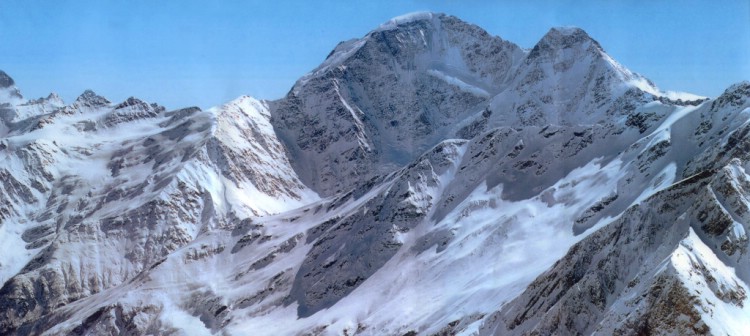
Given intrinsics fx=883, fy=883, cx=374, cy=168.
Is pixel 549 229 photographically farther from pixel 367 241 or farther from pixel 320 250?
pixel 320 250

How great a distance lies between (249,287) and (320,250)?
16.9 meters

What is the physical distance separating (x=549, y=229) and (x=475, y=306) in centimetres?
2828

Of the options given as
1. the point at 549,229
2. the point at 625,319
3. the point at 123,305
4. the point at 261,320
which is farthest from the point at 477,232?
the point at 625,319

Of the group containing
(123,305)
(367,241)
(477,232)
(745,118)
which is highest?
(123,305)

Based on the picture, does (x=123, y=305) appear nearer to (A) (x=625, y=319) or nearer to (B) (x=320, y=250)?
(B) (x=320, y=250)

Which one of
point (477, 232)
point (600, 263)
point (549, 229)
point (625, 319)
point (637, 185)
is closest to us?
point (625, 319)

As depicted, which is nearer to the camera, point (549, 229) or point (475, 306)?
point (475, 306)

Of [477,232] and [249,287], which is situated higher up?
[249,287]

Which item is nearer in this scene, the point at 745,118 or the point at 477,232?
the point at 745,118

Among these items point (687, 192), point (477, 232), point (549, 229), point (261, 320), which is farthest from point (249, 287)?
point (687, 192)

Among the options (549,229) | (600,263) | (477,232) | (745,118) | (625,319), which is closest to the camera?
(625,319)

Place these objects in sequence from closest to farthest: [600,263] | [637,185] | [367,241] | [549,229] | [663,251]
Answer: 1. [663,251]
2. [600,263]
3. [637,185]
4. [549,229]
5. [367,241]

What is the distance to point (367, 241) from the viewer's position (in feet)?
595

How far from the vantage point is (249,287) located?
187 metres
